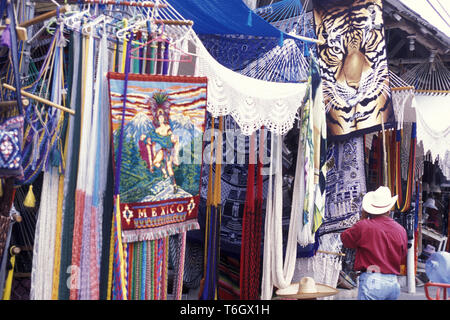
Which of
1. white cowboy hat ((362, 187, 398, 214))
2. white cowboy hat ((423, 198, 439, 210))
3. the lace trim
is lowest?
white cowboy hat ((423, 198, 439, 210))

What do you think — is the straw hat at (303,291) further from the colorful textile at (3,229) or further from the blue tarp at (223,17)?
the colorful textile at (3,229)

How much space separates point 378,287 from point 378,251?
0.94 feet

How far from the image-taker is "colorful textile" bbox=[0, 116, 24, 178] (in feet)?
11.8

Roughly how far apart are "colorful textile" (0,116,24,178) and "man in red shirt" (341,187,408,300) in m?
2.74

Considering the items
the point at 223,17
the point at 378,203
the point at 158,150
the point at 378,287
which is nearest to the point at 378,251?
the point at 378,287

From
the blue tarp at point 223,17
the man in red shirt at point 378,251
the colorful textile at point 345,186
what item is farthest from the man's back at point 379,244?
the blue tarp at point 223,17

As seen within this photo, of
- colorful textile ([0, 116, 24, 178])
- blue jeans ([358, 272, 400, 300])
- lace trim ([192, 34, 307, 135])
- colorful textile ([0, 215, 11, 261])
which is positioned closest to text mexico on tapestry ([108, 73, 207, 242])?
lace trim ([192, 34, 307, 135])

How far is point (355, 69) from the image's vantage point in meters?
6.21

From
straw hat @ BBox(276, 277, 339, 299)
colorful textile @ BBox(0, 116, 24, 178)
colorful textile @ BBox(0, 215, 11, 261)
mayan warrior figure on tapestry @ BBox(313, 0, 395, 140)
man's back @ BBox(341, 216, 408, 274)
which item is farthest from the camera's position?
mayan warrior figure on tapestry @ BBox(313, 0, 395, 140)

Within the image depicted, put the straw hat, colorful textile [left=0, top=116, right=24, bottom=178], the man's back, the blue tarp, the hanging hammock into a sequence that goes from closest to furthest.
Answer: colorful textile [left=0, top=116, right=24, bottom=178] < the man's back < the blue tarp < the straw hat < the hanging hammock

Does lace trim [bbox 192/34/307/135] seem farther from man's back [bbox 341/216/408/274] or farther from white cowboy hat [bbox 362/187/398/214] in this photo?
man's back [bbox 341/216/408/274]

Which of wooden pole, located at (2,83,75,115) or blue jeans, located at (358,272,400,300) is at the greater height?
wooden pole, located at (2,83,75,115)
